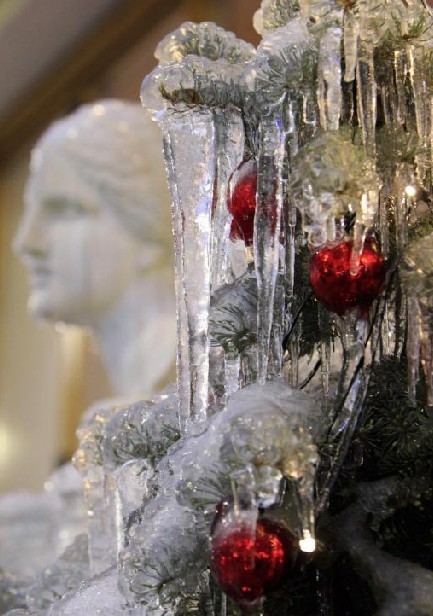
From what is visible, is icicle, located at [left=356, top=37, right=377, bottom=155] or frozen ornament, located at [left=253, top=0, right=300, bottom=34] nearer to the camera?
icicle, located at [left=356, top=37, right=377, bottom=155]

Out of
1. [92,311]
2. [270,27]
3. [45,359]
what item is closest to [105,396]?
[45,359]

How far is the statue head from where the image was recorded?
70.1 inches

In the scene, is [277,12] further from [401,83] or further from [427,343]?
[427,343]

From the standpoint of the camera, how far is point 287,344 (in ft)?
2.23

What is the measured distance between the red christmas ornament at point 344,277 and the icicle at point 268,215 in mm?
40

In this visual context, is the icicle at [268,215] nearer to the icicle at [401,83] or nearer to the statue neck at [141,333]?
the icicle at [401,83]

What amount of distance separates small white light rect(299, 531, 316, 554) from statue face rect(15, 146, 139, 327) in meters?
1.28

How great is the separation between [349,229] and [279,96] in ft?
0.36

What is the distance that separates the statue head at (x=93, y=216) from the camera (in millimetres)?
1781

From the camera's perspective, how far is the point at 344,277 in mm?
611

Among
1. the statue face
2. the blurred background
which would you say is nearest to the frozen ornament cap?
the statue face

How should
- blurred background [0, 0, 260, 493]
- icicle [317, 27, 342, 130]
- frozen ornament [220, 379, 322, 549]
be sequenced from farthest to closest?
blurred background [0, 0, 260, 493] → icicle [317, 27, 342, 130] → frozen ornament [220, 379, 322, 549]

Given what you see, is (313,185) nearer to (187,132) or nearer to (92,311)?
(187,132)

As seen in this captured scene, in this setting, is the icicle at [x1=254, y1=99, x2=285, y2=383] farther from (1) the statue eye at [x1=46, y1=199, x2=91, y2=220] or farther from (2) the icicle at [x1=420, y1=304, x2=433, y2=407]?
(1) the statue eye at [x1=46, y1=199, x2=91, y2=220]
